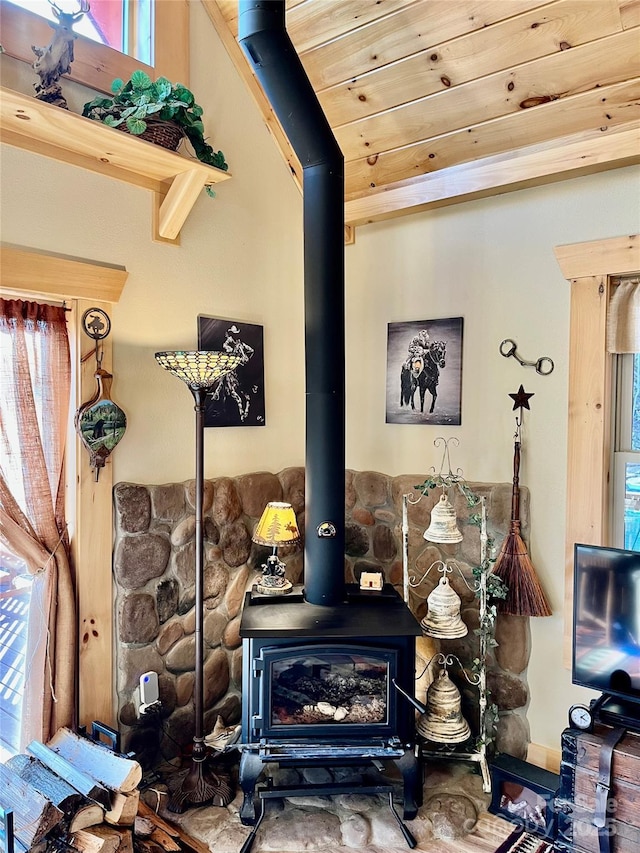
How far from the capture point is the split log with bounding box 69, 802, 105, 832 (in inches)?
71.2

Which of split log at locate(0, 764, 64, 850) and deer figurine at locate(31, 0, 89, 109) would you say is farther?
deer figurine at locate(31, 0, 89, 109)

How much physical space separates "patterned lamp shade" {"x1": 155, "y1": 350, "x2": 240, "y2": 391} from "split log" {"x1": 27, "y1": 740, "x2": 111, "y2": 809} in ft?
4.49

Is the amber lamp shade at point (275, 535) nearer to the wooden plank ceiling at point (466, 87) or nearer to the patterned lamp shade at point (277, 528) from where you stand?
the patterned lamp shade at point (277, 528)

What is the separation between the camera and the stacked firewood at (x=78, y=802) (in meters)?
1.78

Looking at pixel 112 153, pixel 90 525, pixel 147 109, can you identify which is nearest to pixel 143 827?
pixel 90 525

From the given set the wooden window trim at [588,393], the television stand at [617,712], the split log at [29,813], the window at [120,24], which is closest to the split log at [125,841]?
the split log at [29,813]

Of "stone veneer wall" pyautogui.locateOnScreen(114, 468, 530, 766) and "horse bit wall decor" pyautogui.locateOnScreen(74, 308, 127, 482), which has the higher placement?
"horse bit wall decor" pyautogui.locateOnScreen(74, 308, 127, 482)

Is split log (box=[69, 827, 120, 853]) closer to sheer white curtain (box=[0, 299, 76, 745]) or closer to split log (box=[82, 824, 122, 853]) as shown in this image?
split log (box=[82, 824, 122, 853])

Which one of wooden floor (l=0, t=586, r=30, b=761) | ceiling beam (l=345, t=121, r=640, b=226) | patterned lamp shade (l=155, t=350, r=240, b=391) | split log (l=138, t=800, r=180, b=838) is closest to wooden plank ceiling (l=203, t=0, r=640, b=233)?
ceiling beam (l=345, t=121, r=640, b=226)

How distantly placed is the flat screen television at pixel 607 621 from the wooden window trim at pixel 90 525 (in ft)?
5.78

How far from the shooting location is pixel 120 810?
1881 mm

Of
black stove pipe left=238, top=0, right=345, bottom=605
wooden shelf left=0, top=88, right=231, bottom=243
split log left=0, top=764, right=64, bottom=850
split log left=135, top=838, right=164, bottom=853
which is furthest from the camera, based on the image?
black stove pipe left=238, top=0, right=345, bottom=605

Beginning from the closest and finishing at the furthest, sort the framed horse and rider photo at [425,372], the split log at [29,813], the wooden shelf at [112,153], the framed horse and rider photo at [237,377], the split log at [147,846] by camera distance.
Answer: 1. the split log at [29,813]
2. the wooden shelf at [112,153]
3. the split log at [147,846]
4. the framed horse and rider photo at [237,377]
5. the framed horse and rider photo at [425,372]

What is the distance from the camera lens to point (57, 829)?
1.80m
